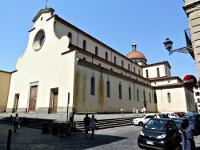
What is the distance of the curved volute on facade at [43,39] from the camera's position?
25623 mm

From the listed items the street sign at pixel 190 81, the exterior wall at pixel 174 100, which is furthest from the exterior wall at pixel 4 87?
the exterior wall at pixel 174 100

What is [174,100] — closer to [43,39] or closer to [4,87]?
[43,39]

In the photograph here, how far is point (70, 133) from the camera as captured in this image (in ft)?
40.1

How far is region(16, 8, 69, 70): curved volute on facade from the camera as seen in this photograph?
25.6 meters

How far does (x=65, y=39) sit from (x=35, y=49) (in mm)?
7788

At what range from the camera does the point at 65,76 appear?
23188 mm

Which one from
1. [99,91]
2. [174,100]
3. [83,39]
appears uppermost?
[83,39]

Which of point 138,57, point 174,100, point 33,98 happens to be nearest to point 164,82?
point 174,100

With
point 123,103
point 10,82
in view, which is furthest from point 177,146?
point 10,82

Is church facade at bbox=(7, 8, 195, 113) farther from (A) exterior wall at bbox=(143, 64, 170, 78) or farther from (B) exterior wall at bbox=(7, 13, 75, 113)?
(A) exterior wall at bbox=(143, 64, 170, 78)

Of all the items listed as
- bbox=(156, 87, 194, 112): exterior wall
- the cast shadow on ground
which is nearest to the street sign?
the cast shadow on ground

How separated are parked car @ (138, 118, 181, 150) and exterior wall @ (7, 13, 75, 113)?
46.0 feet

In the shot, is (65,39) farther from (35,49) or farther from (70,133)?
(70,133)

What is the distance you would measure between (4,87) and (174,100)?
Result: 132 feet
